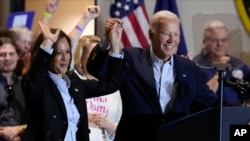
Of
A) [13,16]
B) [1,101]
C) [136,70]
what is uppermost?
[13,16]

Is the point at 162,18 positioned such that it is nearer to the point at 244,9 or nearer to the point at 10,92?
the point at 10,92

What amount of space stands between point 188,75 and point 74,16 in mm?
3062

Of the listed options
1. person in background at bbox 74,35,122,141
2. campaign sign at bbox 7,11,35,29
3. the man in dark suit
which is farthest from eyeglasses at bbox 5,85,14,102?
campaign sign at bbox 7,11,35,29

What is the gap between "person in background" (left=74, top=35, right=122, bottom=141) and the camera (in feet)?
10.4

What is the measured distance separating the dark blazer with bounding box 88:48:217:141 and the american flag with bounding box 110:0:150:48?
1.96 metres

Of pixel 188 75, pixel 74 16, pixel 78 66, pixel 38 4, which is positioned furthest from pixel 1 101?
pixel 38 4

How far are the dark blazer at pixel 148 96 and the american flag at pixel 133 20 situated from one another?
1957 millimetres

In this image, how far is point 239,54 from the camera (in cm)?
199

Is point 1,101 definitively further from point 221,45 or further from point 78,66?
Result: point 221,45

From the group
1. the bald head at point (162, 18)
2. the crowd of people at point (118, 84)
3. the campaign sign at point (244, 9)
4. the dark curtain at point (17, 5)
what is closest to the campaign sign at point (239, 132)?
the crowd of people at point (118, 84)

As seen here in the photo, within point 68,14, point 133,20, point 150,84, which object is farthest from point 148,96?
point 68,14

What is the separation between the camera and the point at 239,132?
152cm

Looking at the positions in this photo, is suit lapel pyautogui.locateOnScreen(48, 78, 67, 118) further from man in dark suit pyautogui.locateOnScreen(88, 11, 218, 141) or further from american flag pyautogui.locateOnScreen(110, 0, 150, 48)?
american flag pyautogui.locateOnScreen(110, 0, 150, 48)

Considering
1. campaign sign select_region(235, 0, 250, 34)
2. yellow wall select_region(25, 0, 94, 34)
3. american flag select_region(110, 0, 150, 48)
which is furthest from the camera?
yellow wall select_region(25, 0, 94, 34)
